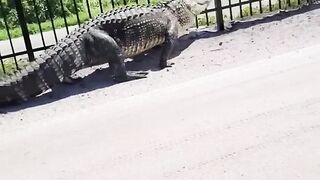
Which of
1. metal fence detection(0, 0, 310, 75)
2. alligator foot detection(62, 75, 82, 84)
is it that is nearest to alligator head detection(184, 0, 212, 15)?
metal fence detection(0, 0, 310, 75)

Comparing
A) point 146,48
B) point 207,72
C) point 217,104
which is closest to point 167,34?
point 146,48

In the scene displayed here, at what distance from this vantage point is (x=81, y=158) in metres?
4.74

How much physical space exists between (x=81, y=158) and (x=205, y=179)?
1.22 metres

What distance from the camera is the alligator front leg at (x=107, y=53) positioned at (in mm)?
6699

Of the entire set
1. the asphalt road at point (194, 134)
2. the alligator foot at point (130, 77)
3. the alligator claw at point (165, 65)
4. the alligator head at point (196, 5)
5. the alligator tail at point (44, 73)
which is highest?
the alligator head at point (196, 5)

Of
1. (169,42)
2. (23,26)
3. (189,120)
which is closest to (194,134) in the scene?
(189,120)

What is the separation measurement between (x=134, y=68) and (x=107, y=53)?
1.84 ft

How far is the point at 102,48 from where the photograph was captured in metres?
6.73

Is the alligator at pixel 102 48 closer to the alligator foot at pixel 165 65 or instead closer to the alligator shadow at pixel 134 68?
the alligator foot at pixel 165 65

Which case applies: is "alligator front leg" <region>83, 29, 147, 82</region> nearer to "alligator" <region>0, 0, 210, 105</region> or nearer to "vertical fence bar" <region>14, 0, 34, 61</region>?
"alligator" <region>0, 0, 210, 105</region>

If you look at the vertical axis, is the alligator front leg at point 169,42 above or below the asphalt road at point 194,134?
above

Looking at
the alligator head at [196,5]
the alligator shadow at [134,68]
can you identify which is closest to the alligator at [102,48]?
the alligator shadow at [134,68]

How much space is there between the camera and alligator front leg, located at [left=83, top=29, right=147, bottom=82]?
6699mm

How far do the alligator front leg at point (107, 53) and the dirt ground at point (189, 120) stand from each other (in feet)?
0.57
